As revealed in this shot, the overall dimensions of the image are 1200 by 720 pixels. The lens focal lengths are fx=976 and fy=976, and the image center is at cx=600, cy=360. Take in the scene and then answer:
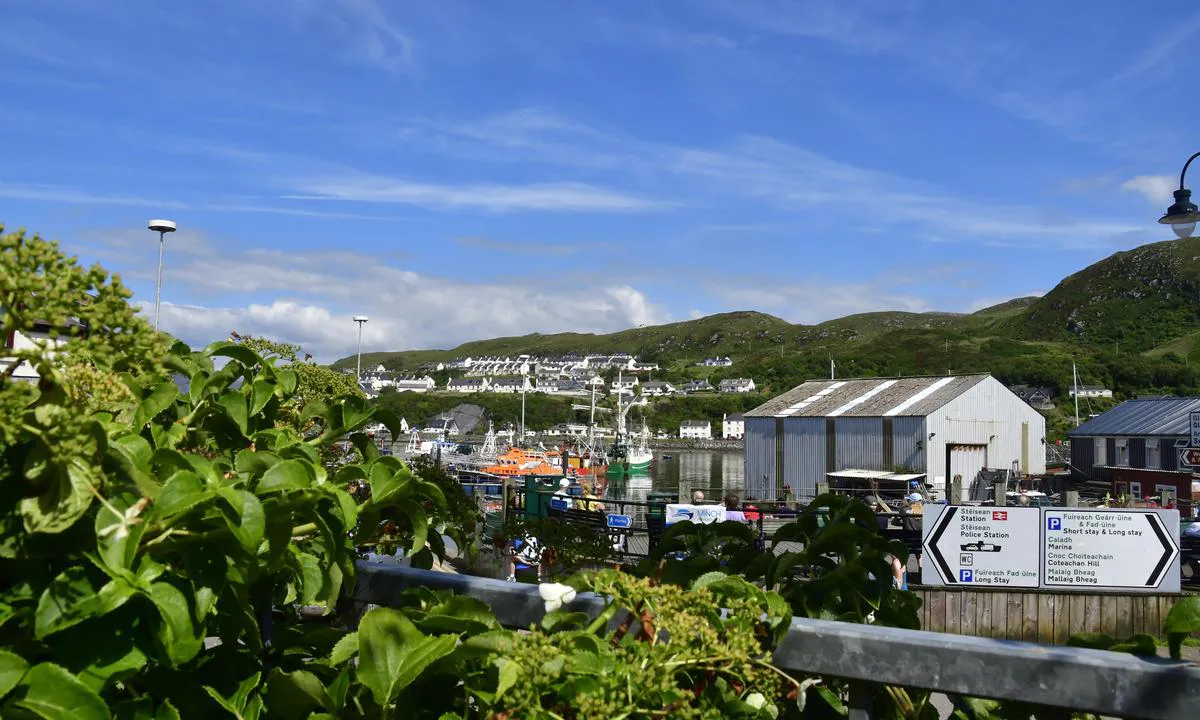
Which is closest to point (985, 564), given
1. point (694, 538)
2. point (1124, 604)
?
point (1124, 604)

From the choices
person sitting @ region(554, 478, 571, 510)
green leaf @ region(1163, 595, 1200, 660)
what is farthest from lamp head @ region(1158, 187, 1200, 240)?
green leaf @ region(1163, 595, 1200, 660)

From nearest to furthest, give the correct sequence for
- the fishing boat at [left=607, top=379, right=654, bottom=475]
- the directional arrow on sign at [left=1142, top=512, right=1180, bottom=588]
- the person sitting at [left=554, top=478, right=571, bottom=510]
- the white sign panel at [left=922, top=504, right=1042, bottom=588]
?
the directional arrow on sign at [left=1142, top=512, right=1180, bottom=588] → the white sign panel at [left=922, top=504, right=1042, bottom=588] → the person sitting at [left=554, top=478, right=571, bottom=510] → the fishing boat at [left=607, top=379, right=654, bottom=475]

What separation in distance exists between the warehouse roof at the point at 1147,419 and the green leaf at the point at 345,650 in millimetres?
42679

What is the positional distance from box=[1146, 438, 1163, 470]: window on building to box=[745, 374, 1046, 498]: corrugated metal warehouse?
6610 millimetres

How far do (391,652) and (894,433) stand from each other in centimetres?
4432

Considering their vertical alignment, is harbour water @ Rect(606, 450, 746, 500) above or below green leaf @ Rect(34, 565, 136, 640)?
below

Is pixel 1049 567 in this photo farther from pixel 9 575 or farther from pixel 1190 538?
pixel 9 575

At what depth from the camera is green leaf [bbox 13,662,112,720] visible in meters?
0.96

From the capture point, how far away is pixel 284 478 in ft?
3.74

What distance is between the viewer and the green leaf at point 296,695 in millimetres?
1267

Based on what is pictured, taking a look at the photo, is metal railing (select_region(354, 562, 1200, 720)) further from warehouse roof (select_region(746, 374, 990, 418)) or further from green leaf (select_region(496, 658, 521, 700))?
warehouse roof (select_region(746, 374, 990, 418))

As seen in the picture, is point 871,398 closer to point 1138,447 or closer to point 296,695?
point 1138,447

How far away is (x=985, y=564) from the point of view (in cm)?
1095

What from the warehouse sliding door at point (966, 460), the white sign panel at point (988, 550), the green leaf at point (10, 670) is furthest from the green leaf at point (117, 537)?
the warehouse sliding door at point (966, 460)
